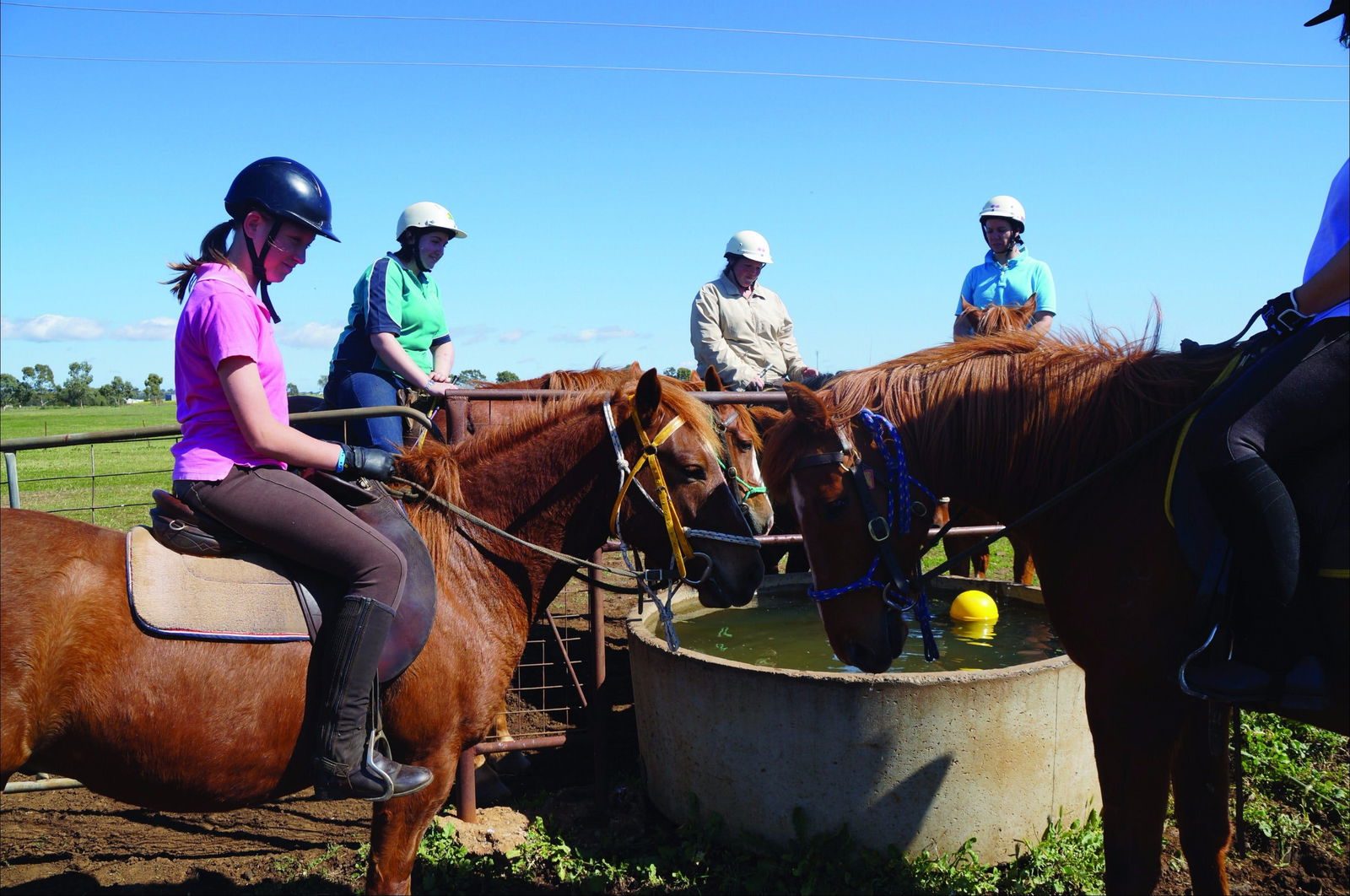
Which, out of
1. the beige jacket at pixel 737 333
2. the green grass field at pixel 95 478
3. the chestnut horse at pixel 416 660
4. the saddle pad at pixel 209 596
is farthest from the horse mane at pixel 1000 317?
the green grass field at pixel 95 478

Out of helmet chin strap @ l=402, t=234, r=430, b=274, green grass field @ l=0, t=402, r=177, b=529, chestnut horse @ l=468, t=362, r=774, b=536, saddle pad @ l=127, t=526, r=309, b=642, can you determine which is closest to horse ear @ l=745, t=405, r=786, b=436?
chestnut horse @ l=468, t=362, r=774, b=536

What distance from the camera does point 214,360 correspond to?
265 centimetres

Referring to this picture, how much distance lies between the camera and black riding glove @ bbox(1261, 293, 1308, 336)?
2577 millimetres

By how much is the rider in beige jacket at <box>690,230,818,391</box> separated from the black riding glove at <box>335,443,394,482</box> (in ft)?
14.0

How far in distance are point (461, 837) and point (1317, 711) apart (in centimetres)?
393

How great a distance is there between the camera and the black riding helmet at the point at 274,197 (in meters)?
2.87

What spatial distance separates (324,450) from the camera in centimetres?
281

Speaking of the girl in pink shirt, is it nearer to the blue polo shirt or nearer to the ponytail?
the ponytail

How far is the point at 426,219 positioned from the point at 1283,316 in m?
4.64

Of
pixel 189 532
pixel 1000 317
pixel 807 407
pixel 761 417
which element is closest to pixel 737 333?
pixel 761 417

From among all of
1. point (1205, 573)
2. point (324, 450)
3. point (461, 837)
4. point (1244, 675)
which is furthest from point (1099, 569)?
point (461, 837)

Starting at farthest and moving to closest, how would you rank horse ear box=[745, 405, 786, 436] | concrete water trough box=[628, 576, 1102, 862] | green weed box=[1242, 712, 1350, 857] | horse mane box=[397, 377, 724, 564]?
horse ear box=[745, 405, 786, 436]
green weed box=[1242, 712, 1350, 857]
concrete water trough box=[628, 576, 1102, 862]
horse mane box=[397, 377, 724, 564]

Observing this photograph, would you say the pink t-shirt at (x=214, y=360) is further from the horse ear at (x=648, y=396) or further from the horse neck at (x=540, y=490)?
the horse ear at (x=648, y=396)

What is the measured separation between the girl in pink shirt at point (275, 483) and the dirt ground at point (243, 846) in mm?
1940
